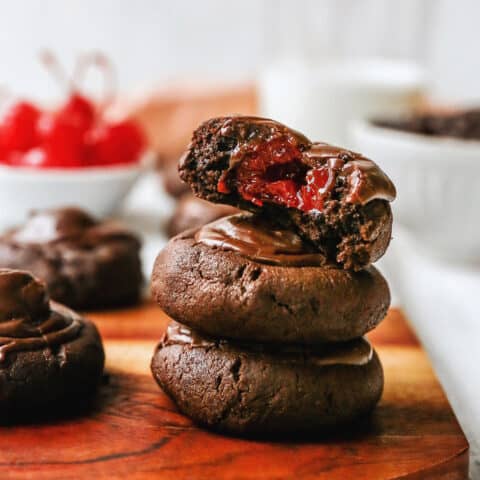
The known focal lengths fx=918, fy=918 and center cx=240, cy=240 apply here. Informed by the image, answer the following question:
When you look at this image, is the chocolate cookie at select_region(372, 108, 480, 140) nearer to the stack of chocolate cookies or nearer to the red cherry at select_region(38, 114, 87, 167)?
the red cherry at select_region(38, 114, 87, 167)

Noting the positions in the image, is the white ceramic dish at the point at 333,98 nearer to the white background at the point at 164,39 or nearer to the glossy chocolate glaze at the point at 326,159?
the white background at the point at 164,39

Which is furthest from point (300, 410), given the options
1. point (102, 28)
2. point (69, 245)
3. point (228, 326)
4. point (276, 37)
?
point (102, 28)

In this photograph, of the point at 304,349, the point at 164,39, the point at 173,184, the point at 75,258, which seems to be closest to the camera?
the point at 304,349

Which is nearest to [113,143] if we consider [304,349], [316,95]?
[316,95]

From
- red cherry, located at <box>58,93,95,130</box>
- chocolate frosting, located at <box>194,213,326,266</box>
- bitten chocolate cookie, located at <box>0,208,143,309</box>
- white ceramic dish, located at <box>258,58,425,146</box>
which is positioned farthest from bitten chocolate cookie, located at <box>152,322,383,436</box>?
white ceramic dish, located at <box>258,58,425,146</box>

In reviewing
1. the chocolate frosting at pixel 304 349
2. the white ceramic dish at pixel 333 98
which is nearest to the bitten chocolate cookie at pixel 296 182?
the chocolate frosting at pixel 304 349

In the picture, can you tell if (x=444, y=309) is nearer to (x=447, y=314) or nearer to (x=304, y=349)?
(x=447, y=314)

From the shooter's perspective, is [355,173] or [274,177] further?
[274,177]
